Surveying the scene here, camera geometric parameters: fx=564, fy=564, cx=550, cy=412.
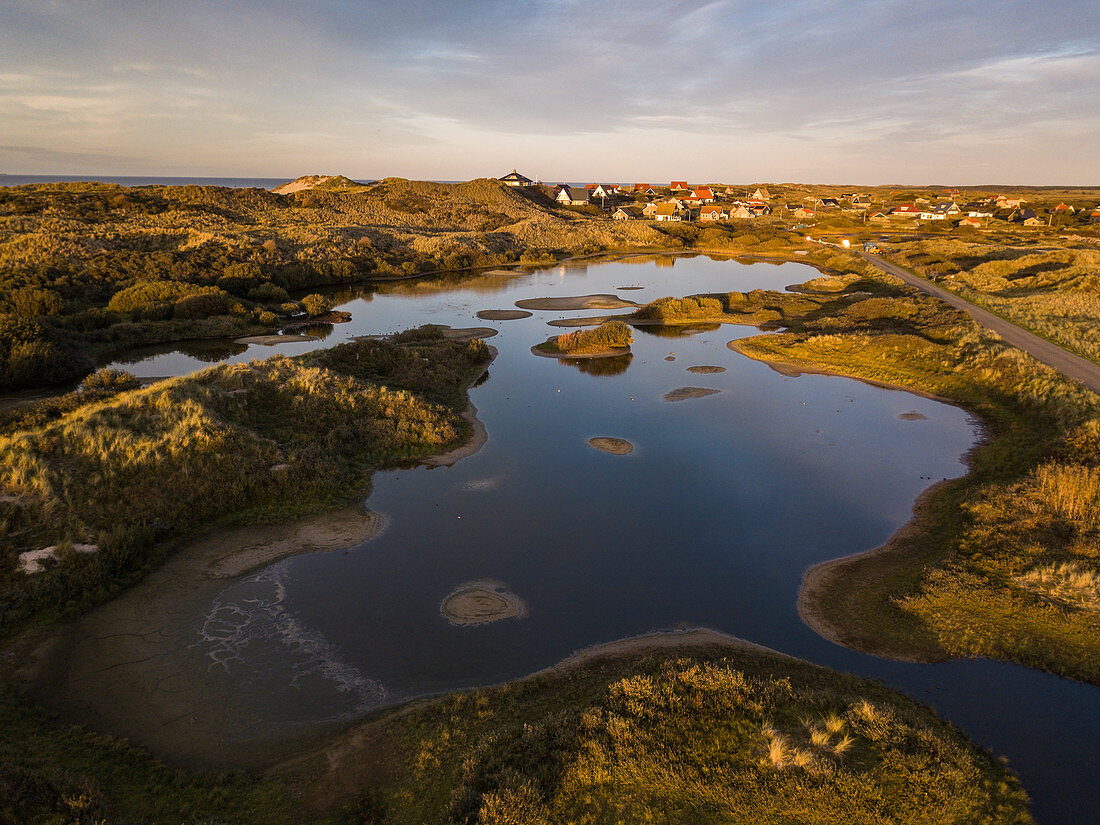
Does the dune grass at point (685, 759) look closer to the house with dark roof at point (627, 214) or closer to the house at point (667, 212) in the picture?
the house with dark roof at point (627, 214)

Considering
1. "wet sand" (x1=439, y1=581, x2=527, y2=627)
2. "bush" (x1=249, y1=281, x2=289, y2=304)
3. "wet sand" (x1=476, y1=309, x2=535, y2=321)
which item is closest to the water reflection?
→ "wet sand" (x1=476, y1=309, x2=535, y2=321)

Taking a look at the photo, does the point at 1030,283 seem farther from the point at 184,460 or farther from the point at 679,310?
the point at 184,460

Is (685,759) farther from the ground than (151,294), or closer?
closer

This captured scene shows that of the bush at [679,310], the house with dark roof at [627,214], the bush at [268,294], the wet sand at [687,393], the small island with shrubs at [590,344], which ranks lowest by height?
the wet sand at [687,393]

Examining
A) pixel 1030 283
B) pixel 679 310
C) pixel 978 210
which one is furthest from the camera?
pixel 978 210

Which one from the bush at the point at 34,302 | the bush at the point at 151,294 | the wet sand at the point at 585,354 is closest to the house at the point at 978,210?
the wet sand at the point at 585,354

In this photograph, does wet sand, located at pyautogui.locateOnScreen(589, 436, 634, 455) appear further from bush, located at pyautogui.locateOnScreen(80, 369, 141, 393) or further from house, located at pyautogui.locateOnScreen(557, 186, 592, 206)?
house, located at pyautogui.locateOnScreen(557, 186, 592, 206)

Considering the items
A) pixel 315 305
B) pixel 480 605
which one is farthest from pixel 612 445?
pixel 315 305

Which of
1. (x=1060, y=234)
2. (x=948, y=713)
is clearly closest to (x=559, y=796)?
(x=948, y=713)
